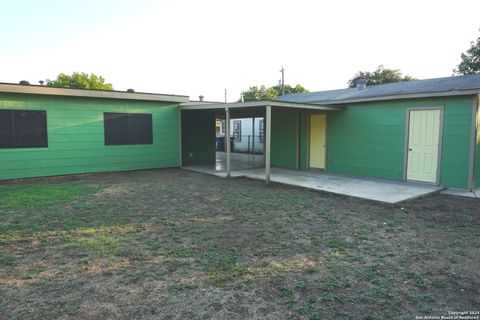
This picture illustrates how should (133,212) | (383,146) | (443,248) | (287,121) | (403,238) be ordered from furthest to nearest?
(287,121), (383,146), (133,212), (403,238), (443,248)

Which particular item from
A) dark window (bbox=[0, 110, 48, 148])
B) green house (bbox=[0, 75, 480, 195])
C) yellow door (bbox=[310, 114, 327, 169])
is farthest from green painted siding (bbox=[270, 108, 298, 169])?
dark window (bbox=[0, 110, 48, 148])

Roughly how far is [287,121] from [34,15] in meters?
9.10

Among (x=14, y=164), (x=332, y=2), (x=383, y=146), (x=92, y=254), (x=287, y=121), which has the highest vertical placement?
(x=332, y=2)

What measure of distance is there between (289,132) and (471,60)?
19.8 meters

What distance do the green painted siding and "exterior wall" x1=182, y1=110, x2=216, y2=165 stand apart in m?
2.37

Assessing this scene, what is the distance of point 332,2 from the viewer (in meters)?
8.94

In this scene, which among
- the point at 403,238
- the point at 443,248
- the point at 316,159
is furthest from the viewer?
the point at 316,159

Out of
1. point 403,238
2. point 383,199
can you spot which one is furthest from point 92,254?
point 383,199

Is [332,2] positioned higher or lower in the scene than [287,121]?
higher

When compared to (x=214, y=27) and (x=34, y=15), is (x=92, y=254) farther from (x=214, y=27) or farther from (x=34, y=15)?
(x=214, y=27)

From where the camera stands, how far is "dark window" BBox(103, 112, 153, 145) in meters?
→ 9.35

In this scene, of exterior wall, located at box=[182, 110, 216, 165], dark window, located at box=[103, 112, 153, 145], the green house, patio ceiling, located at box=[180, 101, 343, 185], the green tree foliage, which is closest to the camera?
the green house

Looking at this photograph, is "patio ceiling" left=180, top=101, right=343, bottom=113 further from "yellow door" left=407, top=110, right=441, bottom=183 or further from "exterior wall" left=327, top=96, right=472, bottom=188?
"yellow door" left=407, top=110, right=441, bottom=183

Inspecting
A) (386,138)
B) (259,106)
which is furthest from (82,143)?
(386,138)
